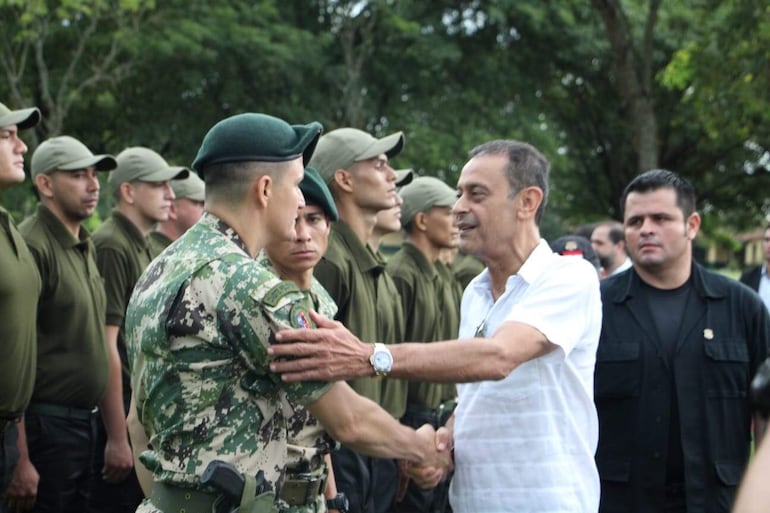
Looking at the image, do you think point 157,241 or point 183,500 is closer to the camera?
point 183,500

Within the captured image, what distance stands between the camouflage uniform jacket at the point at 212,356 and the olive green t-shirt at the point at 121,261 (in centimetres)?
367

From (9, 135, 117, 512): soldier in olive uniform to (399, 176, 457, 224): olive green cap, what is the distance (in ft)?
9.28

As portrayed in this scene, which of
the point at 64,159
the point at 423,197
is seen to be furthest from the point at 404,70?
the point at 64,159

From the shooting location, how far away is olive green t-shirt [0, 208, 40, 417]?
5.39 m

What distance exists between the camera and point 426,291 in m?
7.96

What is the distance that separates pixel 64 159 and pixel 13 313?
171 centimetres

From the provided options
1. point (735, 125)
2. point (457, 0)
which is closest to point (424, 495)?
point (735, 125)

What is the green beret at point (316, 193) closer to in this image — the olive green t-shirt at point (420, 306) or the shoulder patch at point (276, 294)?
the shoulder patch at point (276, 294)

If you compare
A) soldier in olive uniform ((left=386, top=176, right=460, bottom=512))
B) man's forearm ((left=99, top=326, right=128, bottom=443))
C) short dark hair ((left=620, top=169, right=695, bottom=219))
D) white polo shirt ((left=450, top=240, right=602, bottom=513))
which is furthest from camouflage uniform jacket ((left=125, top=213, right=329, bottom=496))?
soldier in olive uniform ((left=386, top=176, right=460, bottom=512))

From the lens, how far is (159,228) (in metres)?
8.50

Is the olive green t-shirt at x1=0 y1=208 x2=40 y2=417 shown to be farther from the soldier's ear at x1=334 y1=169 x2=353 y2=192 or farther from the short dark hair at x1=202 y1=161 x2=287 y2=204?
the short dark hair at x1=202 y1=161 x2=287 y2=204

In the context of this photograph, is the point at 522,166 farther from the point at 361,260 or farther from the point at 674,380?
the point at 361,260

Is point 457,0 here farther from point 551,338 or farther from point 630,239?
point 551,338

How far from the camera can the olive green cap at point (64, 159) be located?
689 cm
